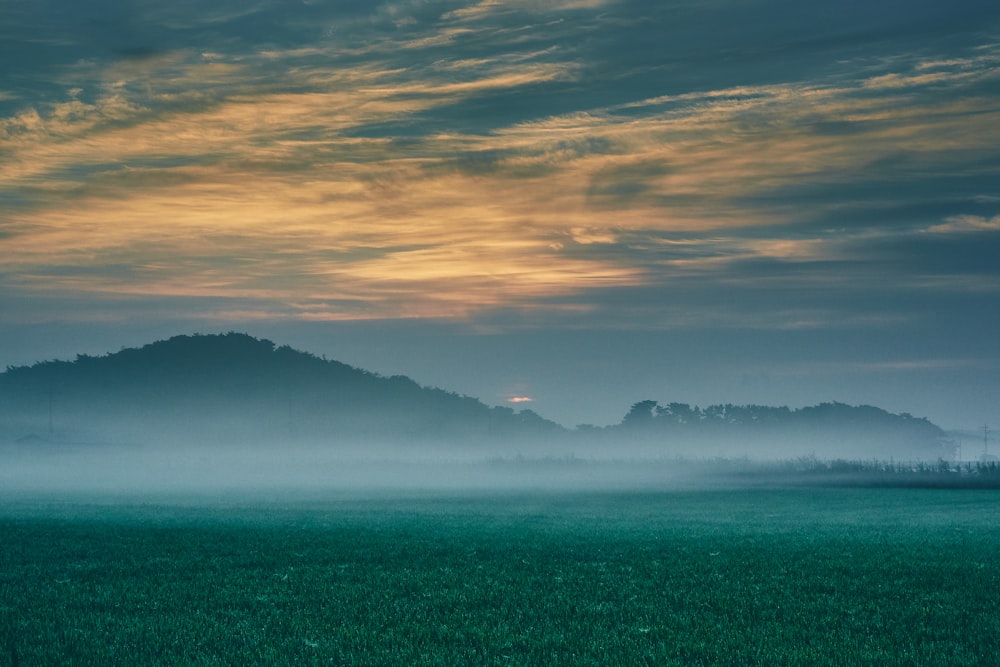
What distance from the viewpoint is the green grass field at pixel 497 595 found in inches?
620

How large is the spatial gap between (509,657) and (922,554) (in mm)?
20726

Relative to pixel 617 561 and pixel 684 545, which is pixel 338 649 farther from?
pixel 684 545

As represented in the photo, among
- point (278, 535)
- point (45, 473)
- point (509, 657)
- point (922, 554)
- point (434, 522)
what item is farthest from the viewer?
point (45, 473)

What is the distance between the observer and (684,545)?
3462 centimetres

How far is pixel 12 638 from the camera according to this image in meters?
16.9

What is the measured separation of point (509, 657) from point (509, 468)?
15873 cm

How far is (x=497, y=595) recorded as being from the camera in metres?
21.4

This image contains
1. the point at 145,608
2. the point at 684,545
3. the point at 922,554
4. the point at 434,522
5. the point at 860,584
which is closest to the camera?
the point at 145,608

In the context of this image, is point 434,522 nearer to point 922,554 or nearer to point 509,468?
point 922,554

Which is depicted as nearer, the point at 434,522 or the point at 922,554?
the point at 922,554

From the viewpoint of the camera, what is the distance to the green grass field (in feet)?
51.7

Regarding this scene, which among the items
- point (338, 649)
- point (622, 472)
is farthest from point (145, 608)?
point (622, 472)

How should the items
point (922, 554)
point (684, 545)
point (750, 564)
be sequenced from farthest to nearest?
point (684, 545), point (922, 554), point (750, 564)

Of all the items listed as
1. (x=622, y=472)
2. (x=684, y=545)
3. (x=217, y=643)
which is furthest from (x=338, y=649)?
(x=622, y=472)
